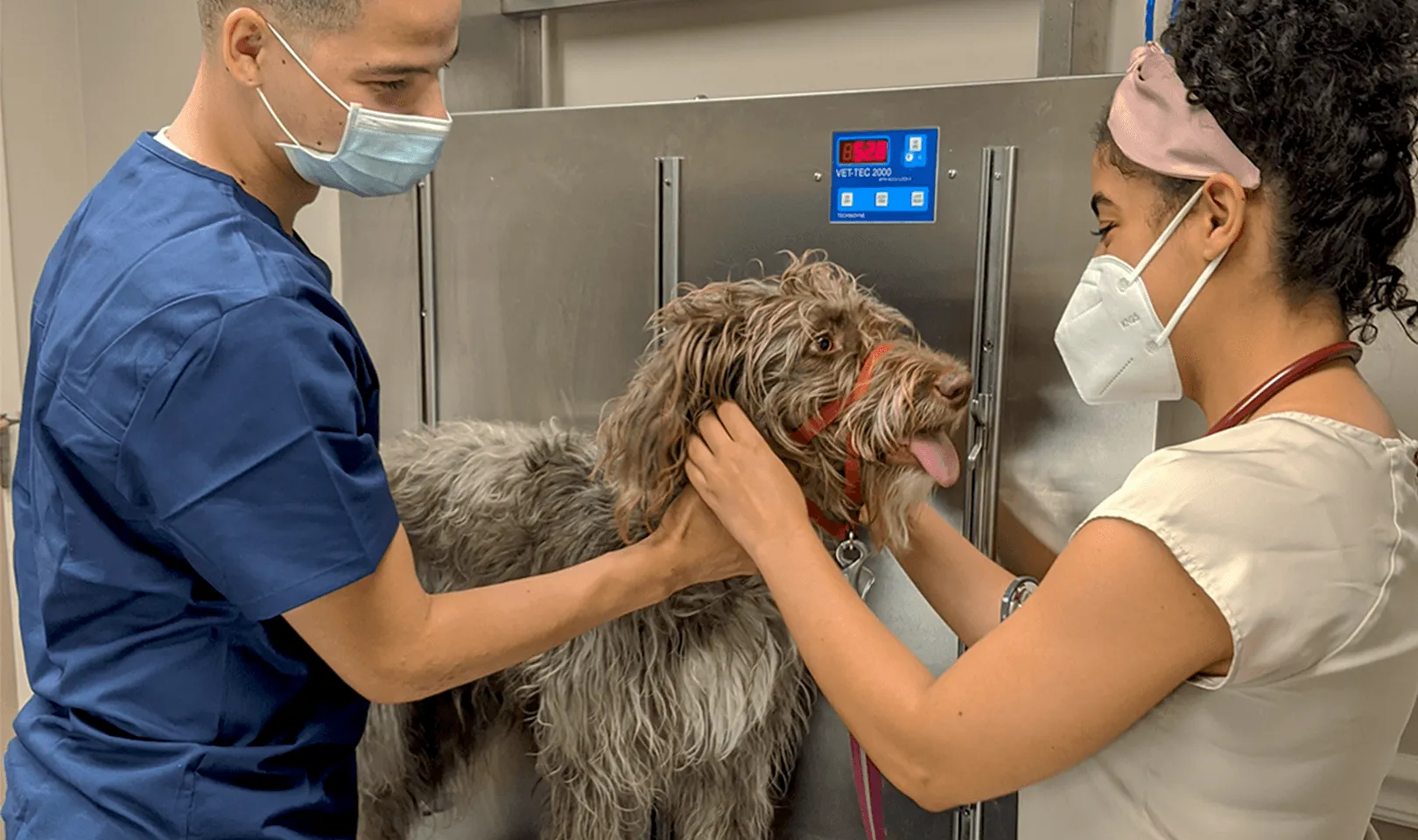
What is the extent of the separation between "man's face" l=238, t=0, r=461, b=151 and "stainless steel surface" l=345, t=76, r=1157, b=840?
90 cm

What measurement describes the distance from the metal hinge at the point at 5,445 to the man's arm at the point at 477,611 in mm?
2040

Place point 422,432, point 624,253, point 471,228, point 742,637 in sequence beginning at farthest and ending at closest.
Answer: point 471,228
point 624,253
point 422,432
point 742,637

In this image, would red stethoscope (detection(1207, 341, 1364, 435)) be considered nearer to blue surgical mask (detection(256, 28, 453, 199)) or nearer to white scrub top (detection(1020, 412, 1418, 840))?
white scrub top (detection(1020, 412, 1418, 840))

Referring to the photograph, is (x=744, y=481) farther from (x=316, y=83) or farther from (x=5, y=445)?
(x=5, y=445)

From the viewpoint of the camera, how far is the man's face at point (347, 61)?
121 cm

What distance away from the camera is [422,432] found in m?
Result: 2.08

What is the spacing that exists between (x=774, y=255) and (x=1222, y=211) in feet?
3.49

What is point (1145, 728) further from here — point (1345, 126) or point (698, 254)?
point (698, 254)

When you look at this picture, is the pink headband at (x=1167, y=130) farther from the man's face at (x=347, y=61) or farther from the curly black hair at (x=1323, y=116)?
the man's face at (x=347, y=61)

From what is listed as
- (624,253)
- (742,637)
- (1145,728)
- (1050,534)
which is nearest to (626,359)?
(624,253)

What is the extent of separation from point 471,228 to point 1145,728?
5.83 feet

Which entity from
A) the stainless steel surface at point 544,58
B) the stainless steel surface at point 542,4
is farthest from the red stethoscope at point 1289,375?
the stainless steel surface at point 544,58

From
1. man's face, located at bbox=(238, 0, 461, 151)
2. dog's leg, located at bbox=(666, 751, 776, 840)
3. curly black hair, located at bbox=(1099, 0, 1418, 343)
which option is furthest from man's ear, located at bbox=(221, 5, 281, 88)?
dog's leg, located at bbox=(666, 751, 776, 840)

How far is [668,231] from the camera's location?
2.20 meters
